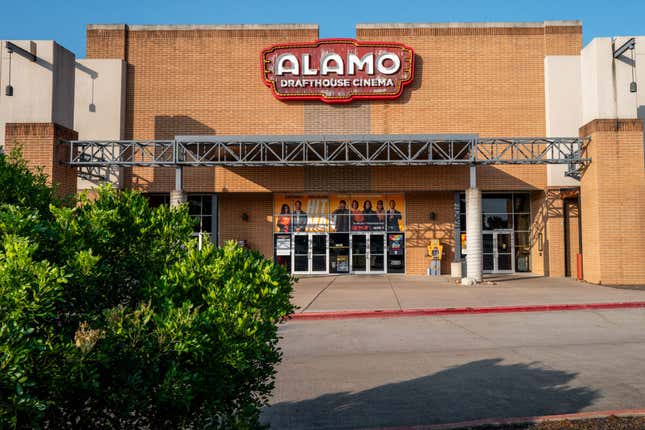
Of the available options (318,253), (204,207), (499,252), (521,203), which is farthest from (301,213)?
(521,203)

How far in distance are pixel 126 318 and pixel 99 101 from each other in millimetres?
23410

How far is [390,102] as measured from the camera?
2381 centimetres

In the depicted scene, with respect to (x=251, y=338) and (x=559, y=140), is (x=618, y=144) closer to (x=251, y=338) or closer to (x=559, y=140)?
(x=559, y=140)

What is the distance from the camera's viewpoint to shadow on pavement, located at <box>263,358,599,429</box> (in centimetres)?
535

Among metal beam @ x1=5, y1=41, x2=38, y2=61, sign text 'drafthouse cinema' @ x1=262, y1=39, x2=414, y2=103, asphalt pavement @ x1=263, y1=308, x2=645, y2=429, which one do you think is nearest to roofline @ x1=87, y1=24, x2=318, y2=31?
sign text 'drafthouse cinema' @ x1=262, y1=39, x2=414, y2=103

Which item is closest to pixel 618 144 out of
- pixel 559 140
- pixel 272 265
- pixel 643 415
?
pixel 559 140

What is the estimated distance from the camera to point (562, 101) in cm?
2314

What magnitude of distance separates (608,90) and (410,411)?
2014cm

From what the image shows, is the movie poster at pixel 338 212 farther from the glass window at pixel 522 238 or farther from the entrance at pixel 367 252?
the glass window at pixel 522 238

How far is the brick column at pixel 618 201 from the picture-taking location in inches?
779

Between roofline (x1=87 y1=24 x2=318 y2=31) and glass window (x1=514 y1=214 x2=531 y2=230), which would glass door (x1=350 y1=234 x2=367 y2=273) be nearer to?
glass window (x1=514 y1=214 x2=531 y2=230)

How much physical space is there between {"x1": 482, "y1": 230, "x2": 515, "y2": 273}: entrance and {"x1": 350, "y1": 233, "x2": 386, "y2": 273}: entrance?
18.1ft

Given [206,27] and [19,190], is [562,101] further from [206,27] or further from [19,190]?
[19,190]

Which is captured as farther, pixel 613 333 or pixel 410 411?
pixel 613 333
